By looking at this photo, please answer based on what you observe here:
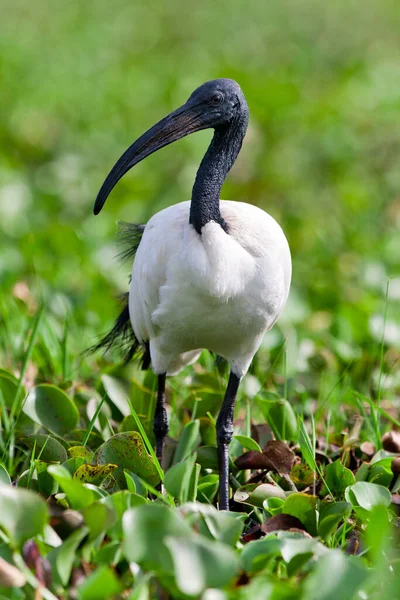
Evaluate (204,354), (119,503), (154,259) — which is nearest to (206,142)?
(204,354)

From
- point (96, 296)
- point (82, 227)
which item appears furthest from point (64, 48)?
point (96, 296)

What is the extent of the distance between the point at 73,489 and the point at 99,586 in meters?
0.44

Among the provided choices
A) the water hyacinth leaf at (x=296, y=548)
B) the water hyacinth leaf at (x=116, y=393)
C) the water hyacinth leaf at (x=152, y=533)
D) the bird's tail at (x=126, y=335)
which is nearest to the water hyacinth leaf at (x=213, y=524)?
the water hyacinth leaf at (x=296, y=548)

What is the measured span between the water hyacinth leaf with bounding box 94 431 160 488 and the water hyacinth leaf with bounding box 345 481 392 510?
57cm

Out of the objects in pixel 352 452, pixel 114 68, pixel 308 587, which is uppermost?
pixel 114 68

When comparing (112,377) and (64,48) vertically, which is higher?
(64,48)

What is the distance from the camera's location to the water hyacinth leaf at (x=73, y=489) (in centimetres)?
234

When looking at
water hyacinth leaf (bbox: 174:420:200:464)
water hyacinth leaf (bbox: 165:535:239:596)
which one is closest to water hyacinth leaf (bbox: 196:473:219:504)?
water hyacinth leaf (bbox: 174:420:200:464)

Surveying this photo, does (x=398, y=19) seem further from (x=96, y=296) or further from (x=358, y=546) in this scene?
(x=358, y=546)

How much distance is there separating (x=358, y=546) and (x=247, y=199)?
4461 mm

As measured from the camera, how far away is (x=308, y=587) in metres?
2.02

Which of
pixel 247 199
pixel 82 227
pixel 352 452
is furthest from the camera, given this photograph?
pixel 247 199

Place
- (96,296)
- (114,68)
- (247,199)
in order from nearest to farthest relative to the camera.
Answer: (96,296), (247,199), (114,68)

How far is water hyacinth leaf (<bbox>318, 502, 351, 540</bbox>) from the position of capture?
259 centimetres
